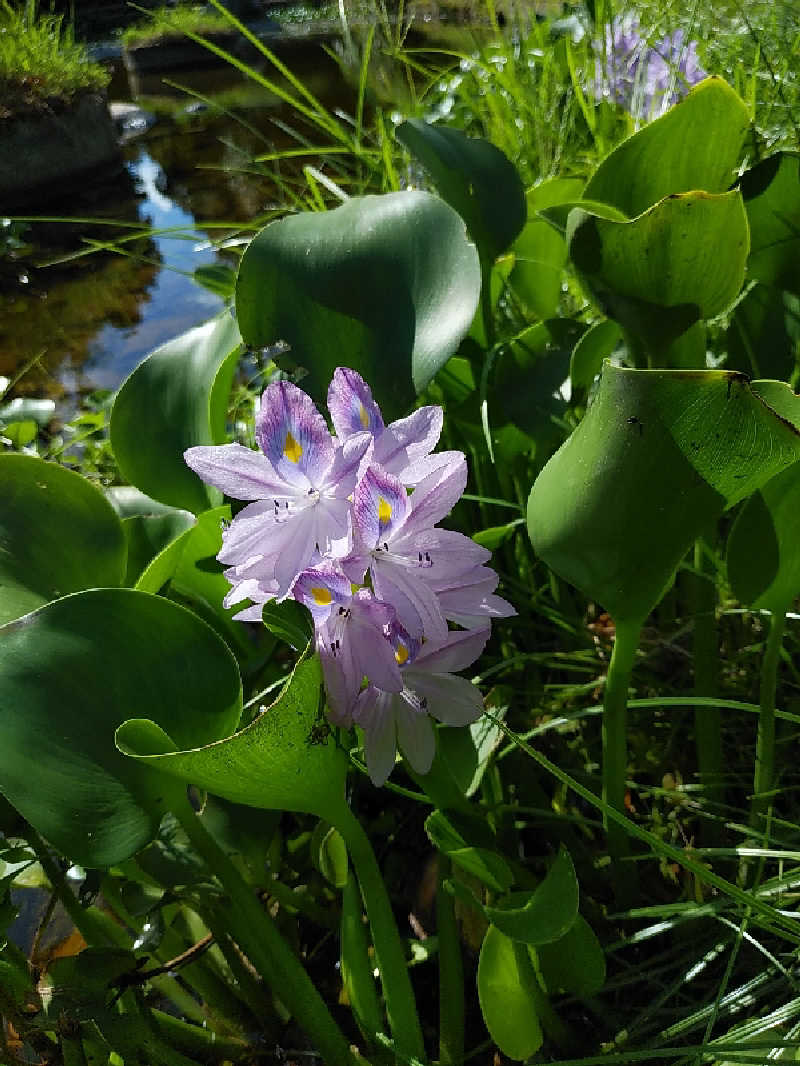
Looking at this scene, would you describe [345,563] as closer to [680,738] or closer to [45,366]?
[680,738]

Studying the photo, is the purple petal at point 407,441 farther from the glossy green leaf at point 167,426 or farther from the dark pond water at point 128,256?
the dark pond water at point 128,256

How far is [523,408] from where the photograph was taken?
89 centimetres

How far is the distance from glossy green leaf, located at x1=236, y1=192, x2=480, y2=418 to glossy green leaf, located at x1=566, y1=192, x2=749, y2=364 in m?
0.12

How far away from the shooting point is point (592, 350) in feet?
2.64

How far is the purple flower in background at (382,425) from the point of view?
1.54 ft

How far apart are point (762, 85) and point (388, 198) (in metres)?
1.11

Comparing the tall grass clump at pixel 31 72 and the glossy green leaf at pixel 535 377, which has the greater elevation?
the glossy green leaf at pixel 535 377

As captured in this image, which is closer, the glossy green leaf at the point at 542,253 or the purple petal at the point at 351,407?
the purple petal at the point at 351,407

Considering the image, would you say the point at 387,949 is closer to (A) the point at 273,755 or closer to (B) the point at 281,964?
(B) the point at 281,964

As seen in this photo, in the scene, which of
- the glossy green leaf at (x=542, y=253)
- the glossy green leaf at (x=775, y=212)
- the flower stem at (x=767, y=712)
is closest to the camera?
the flower stem at (x=767, y=712)

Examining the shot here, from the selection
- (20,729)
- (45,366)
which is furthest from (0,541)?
(45,366)

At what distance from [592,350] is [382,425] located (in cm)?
38

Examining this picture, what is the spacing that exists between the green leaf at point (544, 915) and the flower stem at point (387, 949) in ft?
0.30

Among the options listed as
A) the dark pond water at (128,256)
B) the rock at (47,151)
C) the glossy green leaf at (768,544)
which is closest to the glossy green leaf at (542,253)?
the glossy green leaf at (768,544)
